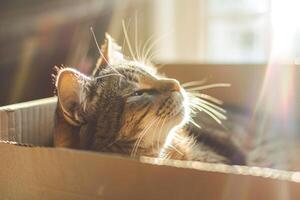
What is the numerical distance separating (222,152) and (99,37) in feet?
2.47

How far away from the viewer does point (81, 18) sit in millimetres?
1720

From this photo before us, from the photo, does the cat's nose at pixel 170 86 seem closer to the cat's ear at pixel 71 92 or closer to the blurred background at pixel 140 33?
the cat's ear at pixel 71 92

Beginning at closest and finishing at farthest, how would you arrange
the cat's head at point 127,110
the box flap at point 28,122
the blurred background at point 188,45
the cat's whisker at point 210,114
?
1. the box flap at point 28,122
2. the cat's head at point 127,110
3. the cat's whisker at point 210,114
4. the blurred background at point 188,45

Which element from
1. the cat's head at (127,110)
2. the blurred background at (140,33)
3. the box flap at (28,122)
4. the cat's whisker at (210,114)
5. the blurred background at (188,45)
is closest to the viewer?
the box flap at (28,122)

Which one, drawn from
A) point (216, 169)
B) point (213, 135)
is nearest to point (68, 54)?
point (213, 135)

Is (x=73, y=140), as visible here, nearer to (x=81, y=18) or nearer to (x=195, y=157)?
(x=195, y=157)

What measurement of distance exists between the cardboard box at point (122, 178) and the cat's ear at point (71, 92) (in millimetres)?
218

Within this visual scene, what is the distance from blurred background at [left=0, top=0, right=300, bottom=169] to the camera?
48.5 inches

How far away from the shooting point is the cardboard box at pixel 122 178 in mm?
422

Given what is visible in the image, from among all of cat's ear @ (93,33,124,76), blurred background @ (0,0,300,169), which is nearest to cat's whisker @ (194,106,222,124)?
blurred background @ (0,0,300,169)

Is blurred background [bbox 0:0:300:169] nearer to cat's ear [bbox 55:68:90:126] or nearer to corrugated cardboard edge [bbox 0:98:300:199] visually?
cat's ear [bbox 55:68:90:126]

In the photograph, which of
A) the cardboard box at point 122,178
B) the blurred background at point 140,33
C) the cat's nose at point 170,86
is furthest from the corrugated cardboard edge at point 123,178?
the blurred background at point 140,33

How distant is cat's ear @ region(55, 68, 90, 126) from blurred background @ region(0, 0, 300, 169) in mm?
291

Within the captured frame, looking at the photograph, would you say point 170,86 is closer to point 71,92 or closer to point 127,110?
point 127,110
